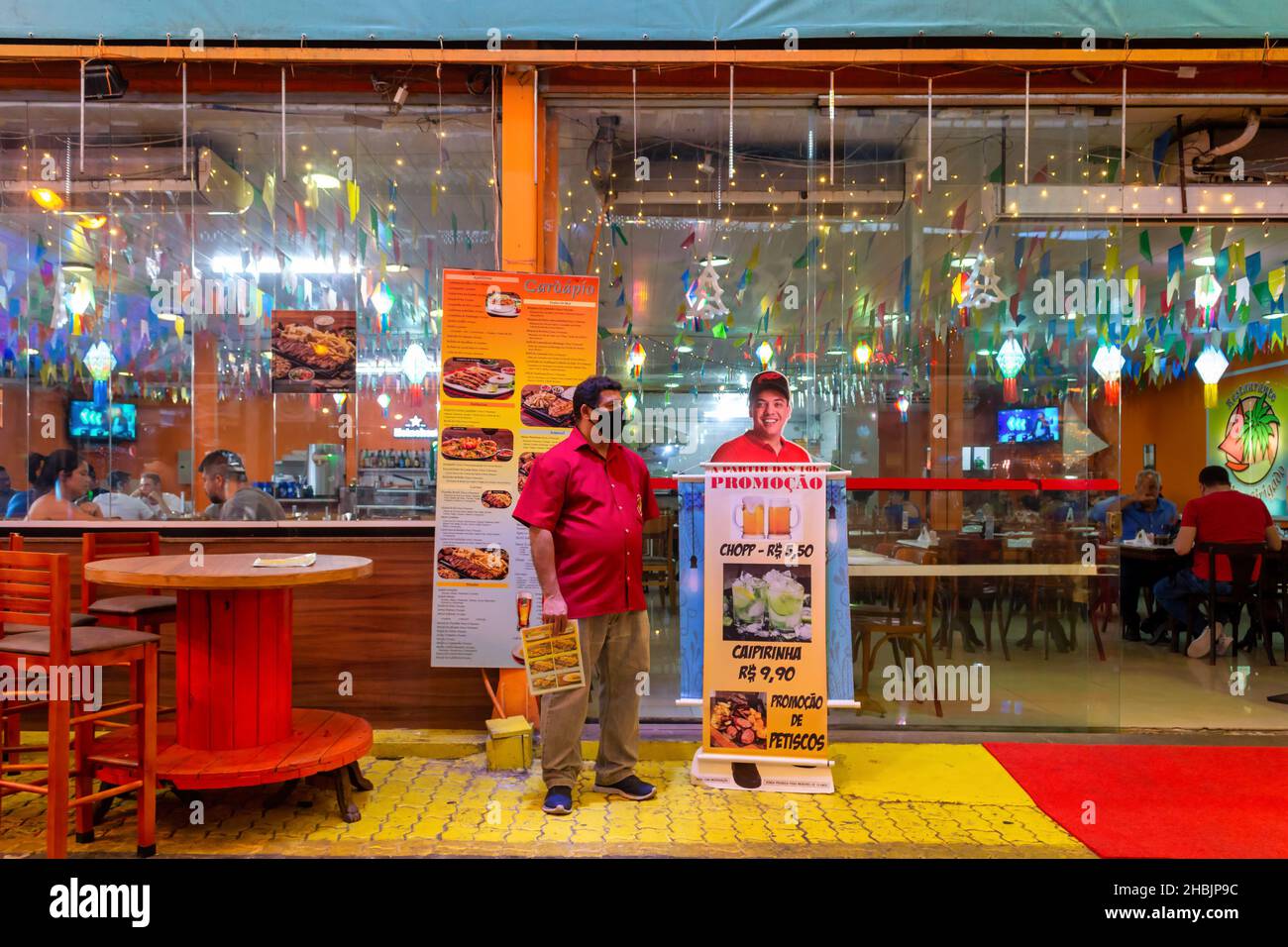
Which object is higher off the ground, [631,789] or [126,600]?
[126,600]

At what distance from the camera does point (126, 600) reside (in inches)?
157

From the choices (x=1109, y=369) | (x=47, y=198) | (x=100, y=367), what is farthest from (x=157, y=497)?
(x=1109, y=369)

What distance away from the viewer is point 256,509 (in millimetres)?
5070

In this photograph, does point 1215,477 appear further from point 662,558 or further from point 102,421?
point 102,421

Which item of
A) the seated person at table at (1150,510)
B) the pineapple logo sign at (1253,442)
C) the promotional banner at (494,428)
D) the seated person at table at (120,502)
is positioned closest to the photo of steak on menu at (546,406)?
the promotional banner at (494,428)

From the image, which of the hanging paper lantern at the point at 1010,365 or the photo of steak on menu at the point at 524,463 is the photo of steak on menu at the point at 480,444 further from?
the hanging paper lantern at the point at 1010,365

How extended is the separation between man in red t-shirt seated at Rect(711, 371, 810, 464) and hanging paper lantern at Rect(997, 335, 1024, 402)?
1.61m

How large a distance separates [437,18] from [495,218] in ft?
3.72

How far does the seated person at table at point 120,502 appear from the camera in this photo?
17.1 ft

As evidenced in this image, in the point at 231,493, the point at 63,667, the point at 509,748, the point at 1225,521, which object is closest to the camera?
the point at 63,667

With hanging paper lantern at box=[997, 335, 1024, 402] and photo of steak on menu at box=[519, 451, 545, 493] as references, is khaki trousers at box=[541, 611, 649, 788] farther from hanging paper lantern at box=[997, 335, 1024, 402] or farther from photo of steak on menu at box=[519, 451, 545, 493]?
hanging paper lantern at box=[997, 335, 1024, 402]

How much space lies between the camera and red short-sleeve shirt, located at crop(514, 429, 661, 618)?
12.4ft

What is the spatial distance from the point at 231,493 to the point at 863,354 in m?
4.10

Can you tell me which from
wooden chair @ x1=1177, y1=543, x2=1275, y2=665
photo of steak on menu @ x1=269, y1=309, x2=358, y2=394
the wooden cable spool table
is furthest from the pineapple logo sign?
the wooden cable spool table
